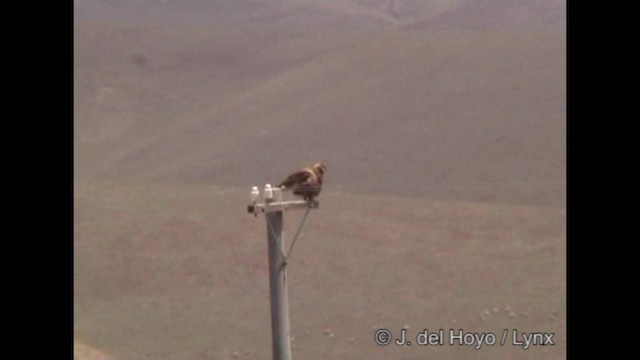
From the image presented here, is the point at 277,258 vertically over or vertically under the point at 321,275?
under

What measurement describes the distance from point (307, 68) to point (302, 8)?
19363 millimetres

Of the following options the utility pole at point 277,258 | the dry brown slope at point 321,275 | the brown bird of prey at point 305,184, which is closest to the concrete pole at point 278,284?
the utility pole at point 277,258

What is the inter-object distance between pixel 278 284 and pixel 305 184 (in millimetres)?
790

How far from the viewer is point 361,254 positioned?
2459 cm

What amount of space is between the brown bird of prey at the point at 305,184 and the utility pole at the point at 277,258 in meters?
0.15

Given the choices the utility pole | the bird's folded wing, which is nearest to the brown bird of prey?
the bird's folded wing

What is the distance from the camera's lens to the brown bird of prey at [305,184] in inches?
370

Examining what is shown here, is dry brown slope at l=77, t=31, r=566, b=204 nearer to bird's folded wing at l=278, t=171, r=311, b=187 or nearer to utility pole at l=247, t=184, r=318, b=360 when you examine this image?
bird's folded wing at l=278, t=171, r=311, b=187

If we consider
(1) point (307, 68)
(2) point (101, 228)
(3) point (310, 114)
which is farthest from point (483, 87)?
(2) point (101, 228)

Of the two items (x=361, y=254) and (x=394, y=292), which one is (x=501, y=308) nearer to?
(x=394, y=292)

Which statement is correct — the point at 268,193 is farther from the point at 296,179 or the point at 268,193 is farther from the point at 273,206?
the point at 296,179

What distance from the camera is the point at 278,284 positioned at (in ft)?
29.8

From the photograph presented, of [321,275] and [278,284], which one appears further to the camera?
[321,275]

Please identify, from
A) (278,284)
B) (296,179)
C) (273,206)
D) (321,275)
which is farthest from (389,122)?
(273,206)
